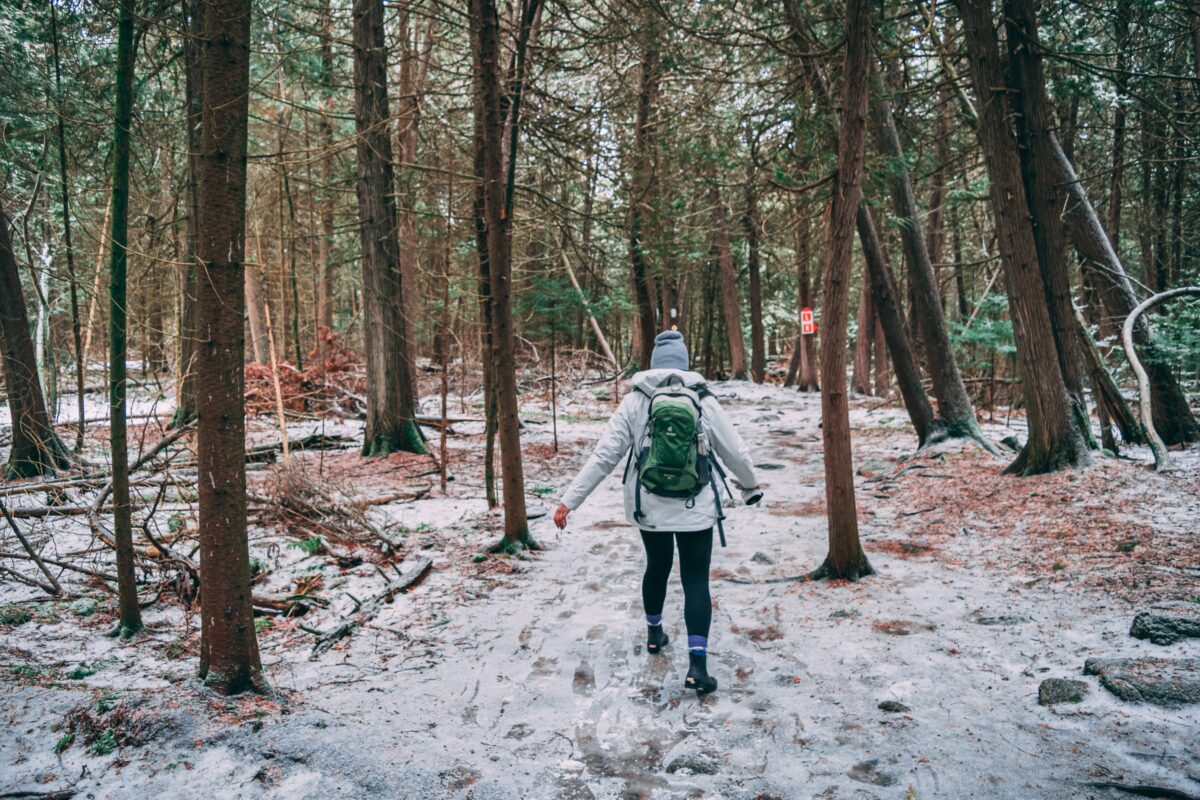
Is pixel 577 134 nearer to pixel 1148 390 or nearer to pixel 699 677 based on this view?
pixel 699 677

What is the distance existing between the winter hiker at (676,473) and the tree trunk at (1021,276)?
222 inches

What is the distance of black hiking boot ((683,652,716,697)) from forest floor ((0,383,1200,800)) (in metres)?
0.12

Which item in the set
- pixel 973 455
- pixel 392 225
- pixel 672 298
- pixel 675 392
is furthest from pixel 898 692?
pixel 672 298

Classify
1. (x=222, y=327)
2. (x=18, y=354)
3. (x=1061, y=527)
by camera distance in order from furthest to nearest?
(x=18, y=354)
(x=1061, y=527)
(x=222, y=327)

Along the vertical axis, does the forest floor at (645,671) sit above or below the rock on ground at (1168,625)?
below

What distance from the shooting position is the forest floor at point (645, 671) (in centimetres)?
307

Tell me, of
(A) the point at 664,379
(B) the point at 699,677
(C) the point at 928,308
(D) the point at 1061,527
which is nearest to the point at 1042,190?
(C) the point at 928,308

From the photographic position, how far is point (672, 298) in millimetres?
28000

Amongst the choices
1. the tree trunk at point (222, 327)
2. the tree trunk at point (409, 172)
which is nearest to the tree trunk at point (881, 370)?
the tree trunk at point (409, 172)

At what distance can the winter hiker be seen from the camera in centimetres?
424

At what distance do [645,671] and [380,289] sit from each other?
8.70 meters

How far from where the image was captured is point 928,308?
1127 centimetres

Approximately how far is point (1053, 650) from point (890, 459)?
761 centimetres

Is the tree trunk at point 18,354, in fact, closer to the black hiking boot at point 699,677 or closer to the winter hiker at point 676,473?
the winter hiker at point 676,473
